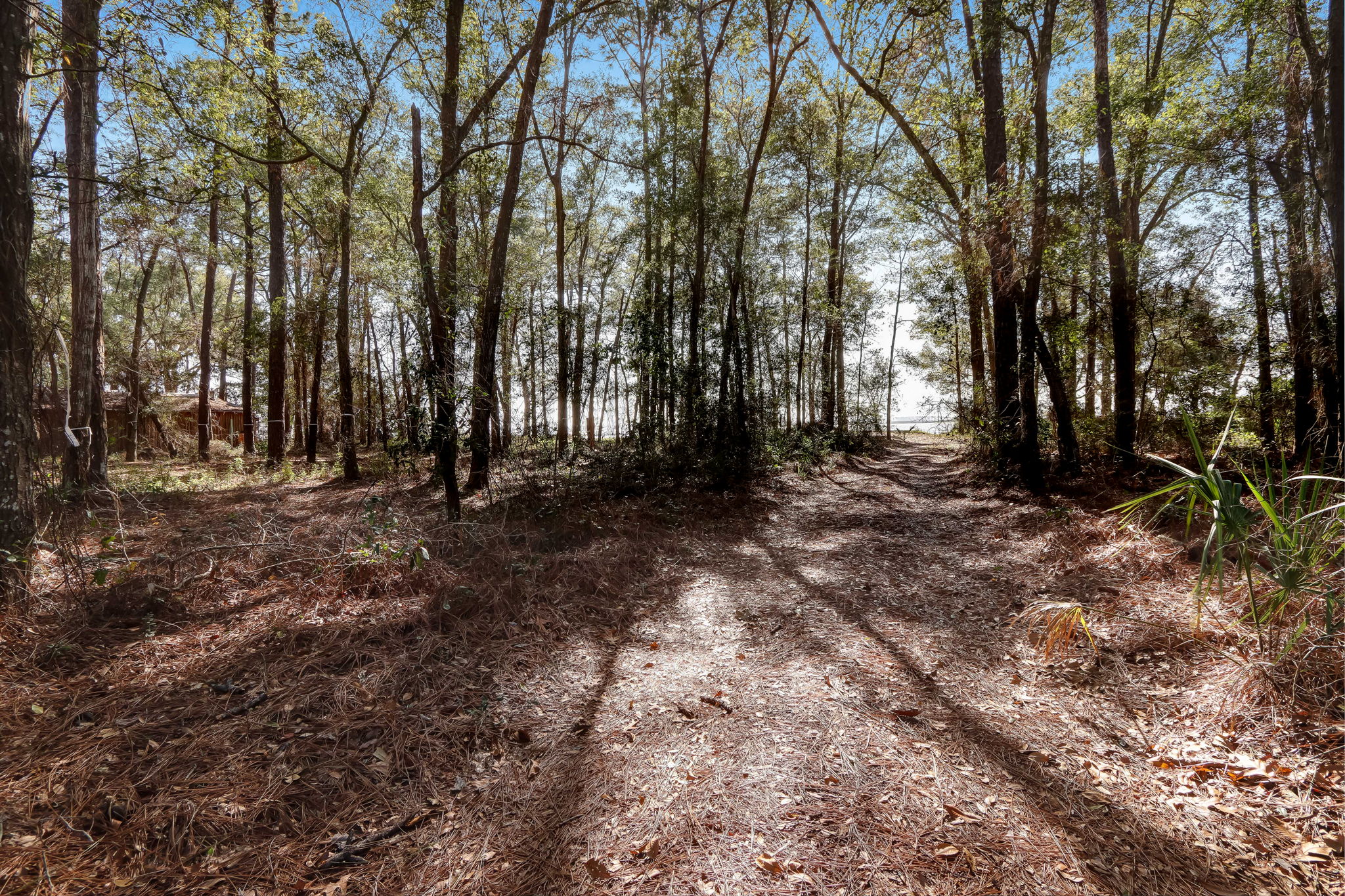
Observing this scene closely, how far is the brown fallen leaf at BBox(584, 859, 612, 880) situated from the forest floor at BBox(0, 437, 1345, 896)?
1cm

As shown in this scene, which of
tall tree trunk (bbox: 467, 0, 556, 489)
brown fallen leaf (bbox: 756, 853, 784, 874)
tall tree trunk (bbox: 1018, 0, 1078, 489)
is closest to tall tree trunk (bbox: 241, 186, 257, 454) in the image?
tall tree trunk (bbox: 467, 0, 556, 489)

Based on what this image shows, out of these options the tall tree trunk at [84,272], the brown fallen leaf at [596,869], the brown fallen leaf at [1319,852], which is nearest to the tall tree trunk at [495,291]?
the brown fallen leaf at [596,869]

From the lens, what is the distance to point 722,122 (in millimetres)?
13727

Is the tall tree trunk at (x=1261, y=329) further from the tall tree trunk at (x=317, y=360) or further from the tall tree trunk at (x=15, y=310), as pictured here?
the tall tree trunk at (x=317, y=360)

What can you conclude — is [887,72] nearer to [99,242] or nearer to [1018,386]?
[1018,386]

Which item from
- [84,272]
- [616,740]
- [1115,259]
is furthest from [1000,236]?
[84,272]

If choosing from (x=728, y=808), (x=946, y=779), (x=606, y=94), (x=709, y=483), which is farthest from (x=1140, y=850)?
(x=606, y=94)

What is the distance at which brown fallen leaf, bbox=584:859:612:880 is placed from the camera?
165 cm

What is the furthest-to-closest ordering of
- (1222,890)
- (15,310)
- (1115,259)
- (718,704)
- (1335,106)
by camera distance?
(1115,259), (1335,106), (15,310), (718,704), (1222,890)

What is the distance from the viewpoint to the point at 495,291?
6.66 m

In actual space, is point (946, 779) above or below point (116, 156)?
below

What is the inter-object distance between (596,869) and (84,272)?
32.9ft

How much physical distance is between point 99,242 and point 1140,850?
11.7m

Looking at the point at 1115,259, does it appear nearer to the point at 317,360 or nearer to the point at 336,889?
the point at 336,889
